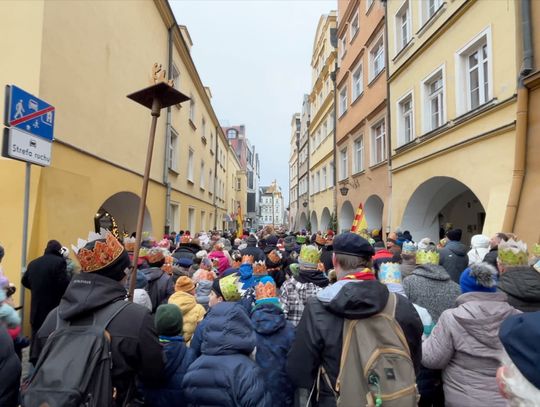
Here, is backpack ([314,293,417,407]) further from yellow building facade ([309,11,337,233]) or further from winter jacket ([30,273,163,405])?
yellow building facade ([309,11,337,233])

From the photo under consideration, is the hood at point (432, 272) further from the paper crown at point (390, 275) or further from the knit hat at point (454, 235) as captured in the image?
the knit hat at point (454, 235)

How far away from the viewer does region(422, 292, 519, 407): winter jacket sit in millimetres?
2359

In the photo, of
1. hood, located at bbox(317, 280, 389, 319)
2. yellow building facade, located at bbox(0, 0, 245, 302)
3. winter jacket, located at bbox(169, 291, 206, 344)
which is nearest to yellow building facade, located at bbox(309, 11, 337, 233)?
yellow building facade, located at bbox(0, 0, 245, 302)

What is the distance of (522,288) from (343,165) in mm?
16273

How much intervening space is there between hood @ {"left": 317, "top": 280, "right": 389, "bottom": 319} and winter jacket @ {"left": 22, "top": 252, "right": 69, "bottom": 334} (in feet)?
13.8

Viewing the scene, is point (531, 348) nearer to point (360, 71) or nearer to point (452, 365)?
point (452, 365)

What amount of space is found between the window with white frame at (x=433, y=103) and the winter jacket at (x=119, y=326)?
9354mm

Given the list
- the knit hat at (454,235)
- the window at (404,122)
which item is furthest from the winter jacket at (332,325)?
the window at (404,122)

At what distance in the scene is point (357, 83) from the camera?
655 inches

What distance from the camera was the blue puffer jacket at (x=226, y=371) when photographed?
2314mm

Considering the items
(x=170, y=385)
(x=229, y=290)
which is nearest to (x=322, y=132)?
(x=229, y=290)

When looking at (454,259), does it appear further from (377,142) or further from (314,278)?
(377,142)

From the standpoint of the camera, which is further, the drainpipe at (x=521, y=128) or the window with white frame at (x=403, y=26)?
the window with white frame at (x=403, y=26)

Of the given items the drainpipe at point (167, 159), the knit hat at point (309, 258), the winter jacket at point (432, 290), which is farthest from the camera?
the drainpipe at point (167, 159)
